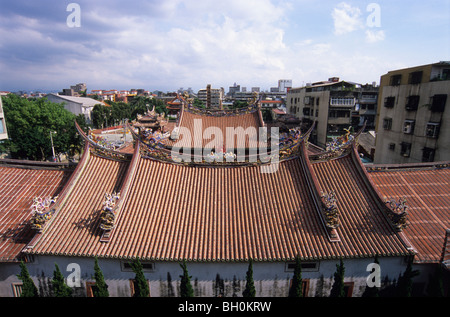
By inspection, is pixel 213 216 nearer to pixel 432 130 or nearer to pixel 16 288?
pixel 16 288

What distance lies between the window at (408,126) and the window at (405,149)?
126 centimetres

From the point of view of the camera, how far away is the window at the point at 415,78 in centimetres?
2475

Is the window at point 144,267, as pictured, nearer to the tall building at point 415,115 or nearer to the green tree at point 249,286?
the green tree at point 249,286

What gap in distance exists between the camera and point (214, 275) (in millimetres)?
9469

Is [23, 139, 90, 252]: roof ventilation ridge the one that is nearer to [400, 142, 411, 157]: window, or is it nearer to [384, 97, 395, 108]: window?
[400, 142, 411, 157]: window

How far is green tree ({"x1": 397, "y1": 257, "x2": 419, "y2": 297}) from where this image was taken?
360 inches

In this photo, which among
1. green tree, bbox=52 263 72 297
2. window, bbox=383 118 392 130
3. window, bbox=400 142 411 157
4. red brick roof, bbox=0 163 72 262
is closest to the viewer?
green tree, bbox=52 263 72 297

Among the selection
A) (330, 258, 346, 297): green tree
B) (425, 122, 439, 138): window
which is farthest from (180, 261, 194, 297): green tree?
(425, 122, 439, 138): window

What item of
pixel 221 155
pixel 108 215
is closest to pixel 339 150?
pixel 221 155

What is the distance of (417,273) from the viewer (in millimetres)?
9250

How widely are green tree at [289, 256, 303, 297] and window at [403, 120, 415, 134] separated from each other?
79.5 feet

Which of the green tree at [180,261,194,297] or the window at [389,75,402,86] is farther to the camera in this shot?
the window at [389,75,402,86]

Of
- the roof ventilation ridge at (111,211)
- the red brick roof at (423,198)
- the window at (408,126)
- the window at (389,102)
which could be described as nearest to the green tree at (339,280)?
the red brick roof at (423,198)
